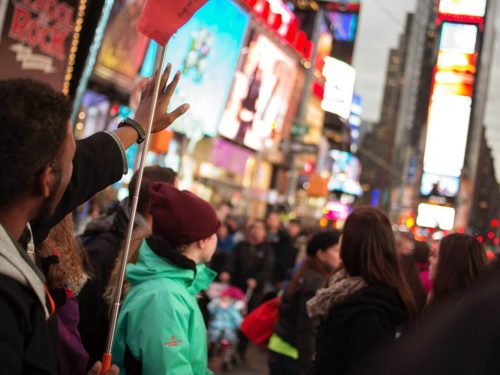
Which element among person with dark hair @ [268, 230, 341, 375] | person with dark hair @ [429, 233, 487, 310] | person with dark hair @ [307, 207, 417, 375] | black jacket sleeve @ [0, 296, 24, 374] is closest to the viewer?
black jacket sleeve @ [0, 296, 24, 374]

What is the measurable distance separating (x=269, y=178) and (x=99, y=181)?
48366 millimetres

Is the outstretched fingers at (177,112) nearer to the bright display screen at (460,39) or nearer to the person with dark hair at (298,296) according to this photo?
the person with dark hair at (298,296)

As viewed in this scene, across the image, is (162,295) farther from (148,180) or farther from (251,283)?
(251,283)

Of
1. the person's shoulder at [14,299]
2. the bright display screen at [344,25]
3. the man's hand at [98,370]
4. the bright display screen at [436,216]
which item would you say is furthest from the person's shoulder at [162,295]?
the bright display screen at [436,216]

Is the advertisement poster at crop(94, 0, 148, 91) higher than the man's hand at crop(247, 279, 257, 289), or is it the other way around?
the advertisement poster at crop(94, 0, 148, 91)

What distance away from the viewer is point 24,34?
35.6ft

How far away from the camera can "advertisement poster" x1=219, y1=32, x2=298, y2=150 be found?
2250cm

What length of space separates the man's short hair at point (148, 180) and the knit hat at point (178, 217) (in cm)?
64

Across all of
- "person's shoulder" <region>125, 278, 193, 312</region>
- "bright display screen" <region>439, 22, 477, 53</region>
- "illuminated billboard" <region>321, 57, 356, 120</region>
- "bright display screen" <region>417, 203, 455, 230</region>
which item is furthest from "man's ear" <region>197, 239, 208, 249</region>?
"bright display screen" <region>417, 203, 455, 230</region>

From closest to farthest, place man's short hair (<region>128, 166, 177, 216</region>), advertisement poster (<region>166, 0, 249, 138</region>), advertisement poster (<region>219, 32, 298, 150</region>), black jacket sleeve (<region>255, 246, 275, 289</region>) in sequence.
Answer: man's short hair (<region>128, 166, 177, 216</region>)
black jacket sleeve (<region>255, 246, 275, 289</region>)
advertisement poster (<region>166, 0, 249, 138</region>)
advertisement poster (<region>219, 32, 298, 150</region>)

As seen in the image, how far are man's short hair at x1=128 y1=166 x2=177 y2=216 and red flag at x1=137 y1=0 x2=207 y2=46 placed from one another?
130cm

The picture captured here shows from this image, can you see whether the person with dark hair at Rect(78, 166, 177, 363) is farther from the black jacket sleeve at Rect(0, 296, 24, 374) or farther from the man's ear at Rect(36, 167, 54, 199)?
the black jacket sleeve at Rect(0, 296, 24, 374)

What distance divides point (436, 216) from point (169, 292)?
6885 cm

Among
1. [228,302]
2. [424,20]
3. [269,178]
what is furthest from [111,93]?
[424,20]
